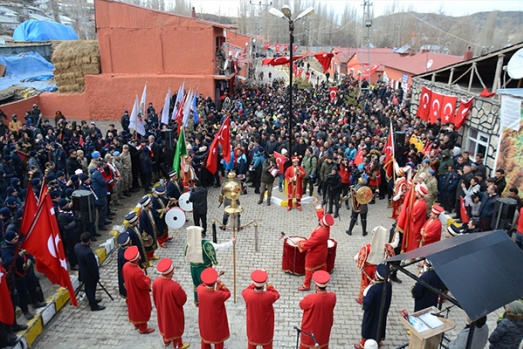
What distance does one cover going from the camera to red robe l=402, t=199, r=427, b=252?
851cm

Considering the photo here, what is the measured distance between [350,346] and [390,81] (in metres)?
33.3

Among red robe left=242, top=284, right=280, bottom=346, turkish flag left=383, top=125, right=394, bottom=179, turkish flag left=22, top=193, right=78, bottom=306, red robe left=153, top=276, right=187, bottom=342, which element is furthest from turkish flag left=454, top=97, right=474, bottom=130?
turkish flag left=22, top=193, right=78, bottom=306

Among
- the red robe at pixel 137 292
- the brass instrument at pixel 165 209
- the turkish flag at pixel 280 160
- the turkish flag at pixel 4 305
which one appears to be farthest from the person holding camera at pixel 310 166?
the turkish flag at pixel 4 305

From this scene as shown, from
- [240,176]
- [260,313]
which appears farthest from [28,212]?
[240,176]

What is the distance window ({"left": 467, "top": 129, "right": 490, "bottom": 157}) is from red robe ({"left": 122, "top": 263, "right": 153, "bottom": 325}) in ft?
39.6

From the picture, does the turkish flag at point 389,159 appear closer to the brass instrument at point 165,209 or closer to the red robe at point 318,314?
the brass instrument at point 165,209

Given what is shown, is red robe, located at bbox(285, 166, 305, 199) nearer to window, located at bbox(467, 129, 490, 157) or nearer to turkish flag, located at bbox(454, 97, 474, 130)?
window, located at bbox(467, 129, 490, 157)

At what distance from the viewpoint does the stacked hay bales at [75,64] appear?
75.9ft

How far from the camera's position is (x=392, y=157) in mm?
→ 11133

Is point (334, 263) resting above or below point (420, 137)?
below

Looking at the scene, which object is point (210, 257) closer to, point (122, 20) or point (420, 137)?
point (420, 137)

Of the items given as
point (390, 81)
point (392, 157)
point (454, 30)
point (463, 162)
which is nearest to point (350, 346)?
point (392, 157)

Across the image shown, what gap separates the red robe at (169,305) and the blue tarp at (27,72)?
24.0 m

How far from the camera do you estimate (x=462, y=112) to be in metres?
14.6
